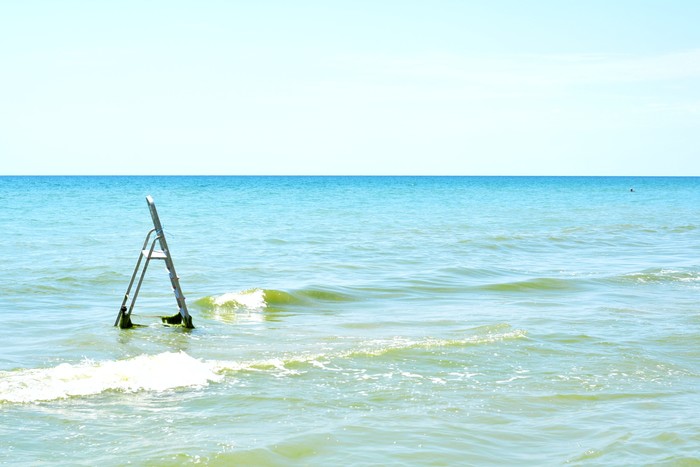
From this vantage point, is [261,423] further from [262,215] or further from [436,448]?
[262,215]

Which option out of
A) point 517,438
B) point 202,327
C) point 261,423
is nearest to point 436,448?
point 517,438

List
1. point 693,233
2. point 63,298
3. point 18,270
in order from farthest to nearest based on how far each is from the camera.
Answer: point 693,233 < point 18,270 < point 63,298

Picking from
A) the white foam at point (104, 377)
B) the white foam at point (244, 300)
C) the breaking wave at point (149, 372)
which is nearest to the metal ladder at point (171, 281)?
the breaking wave at point (149, 372)

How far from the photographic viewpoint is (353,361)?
1061 centimetres

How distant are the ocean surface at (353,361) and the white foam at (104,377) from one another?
39 millimetres

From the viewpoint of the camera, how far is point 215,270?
67.3 ft

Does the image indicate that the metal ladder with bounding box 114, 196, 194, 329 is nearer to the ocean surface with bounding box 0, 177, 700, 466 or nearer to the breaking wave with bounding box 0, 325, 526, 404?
the ocean surface with bounding box 0, 177, 700, 466

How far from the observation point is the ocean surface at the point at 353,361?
24.4 ft

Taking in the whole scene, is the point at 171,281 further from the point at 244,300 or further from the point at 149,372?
the point at 244,300

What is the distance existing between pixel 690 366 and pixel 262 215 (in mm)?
34282

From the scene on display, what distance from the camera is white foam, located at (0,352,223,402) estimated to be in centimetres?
905

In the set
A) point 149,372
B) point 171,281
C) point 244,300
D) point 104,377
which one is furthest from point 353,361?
point 244,300

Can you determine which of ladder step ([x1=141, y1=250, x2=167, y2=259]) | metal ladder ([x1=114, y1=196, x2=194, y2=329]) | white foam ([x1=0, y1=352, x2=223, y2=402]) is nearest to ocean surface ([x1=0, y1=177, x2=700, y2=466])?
white foam ([x1=0, y1=352, x2=223, y2=402])

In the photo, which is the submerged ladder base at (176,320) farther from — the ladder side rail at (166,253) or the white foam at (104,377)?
the white foam at (104,377)
